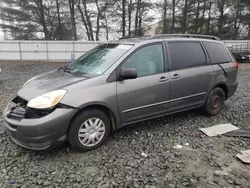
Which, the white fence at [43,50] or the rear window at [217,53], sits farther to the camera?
the white fence at [43,50]

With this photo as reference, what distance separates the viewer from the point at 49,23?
22.5 meters

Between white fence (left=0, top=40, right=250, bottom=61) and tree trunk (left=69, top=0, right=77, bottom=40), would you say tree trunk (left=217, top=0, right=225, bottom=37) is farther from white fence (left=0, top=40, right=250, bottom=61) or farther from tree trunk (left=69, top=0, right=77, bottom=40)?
white fence (left=0, top=40, right=250, bottom=61)

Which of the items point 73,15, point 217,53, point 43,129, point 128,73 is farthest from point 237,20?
point 43,129

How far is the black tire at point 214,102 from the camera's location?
420cm

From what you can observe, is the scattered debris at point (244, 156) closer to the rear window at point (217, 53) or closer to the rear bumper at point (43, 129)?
the rear window at point (217, 53)

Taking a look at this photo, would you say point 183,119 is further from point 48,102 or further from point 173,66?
point 48,102

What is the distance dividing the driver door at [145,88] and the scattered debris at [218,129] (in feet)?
2.78

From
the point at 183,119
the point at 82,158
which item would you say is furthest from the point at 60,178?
the point at 183,119

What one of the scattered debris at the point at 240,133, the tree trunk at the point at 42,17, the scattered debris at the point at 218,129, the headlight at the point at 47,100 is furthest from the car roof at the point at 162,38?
the tree trunk at the point at 42,17

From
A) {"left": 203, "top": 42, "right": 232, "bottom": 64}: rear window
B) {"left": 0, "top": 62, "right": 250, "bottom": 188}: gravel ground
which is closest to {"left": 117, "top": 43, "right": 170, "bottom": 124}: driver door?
{"left": 0, "top": 62, "right": 250, "bottom": 188}: gravel ground

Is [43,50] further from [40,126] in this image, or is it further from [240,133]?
[240,133]

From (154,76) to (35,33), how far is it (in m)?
22.5

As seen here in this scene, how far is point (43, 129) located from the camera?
2547 mm

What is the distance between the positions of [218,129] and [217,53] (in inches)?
64.1
